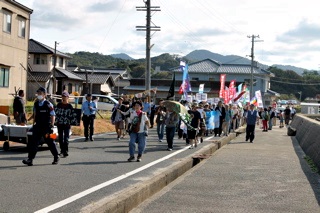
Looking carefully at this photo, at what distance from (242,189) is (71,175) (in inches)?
132

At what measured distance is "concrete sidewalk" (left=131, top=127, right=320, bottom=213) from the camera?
7316mm

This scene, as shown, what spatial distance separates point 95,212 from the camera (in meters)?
5.84

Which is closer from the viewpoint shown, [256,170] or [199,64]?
[256,170]

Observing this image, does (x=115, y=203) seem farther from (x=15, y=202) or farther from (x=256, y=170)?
(x=256, y=170)

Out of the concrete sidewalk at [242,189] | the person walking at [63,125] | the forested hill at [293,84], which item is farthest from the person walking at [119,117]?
the forested hill at [293,84]

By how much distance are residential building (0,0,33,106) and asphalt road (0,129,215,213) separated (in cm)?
1800

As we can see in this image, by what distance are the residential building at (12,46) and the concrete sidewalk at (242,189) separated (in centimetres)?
2127

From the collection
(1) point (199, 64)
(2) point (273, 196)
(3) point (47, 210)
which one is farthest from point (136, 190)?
(1) point (199, 64)

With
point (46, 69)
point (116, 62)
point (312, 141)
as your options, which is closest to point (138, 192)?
point (312, 141)

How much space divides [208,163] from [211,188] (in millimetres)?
3875

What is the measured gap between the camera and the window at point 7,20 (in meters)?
30.6

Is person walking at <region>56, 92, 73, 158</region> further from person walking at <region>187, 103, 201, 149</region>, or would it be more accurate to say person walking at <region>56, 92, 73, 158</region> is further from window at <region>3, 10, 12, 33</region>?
window at <region>3, 10, 12, 33</region>

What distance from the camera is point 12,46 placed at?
32.2m

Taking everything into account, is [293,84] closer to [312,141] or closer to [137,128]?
[312,141]
